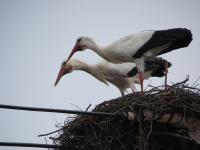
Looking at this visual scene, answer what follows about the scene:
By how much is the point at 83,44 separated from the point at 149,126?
3479mm

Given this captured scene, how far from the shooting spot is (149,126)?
4957 millimetres

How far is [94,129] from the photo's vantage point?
17.2 feet

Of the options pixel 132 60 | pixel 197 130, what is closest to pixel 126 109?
pixel 197 130

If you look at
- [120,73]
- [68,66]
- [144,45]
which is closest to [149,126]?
[144,45]

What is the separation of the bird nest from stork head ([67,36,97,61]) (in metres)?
2.79

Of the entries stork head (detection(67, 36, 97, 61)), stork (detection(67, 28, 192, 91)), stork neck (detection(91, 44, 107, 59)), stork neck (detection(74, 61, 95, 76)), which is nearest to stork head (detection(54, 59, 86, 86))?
stork neck (detection(74, 61, 95, 76))

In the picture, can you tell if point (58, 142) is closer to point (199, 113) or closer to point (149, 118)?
point (149, 118)

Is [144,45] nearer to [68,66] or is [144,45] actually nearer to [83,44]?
[83,44]

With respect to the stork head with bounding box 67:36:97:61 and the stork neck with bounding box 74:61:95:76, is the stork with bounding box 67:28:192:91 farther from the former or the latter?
the stork neck with bounding box 74:61:95:76

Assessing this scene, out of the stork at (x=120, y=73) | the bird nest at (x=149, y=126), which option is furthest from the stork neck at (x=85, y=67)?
the bird nest at (x=149, y=126)

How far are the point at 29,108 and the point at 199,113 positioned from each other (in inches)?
85.3

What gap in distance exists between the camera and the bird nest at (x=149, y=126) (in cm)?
496

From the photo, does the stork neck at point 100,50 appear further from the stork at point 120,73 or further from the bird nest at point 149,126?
the bird nest at point 149,126

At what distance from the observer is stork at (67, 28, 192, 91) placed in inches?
276
